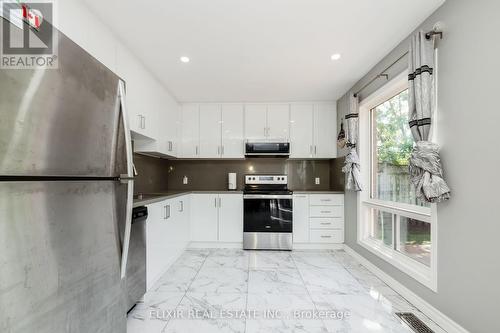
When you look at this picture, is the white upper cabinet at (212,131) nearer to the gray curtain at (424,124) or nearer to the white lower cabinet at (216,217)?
the white lower cabinet at (216,217)

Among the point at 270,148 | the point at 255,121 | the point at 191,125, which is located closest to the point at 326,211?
the point at 270,148

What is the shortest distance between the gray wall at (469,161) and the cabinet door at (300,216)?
6.23ft

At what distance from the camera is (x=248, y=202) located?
11.7ft

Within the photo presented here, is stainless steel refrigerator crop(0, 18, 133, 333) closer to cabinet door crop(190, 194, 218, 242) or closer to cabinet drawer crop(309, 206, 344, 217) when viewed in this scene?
cabinet door crop(190, 194, 218, 242)

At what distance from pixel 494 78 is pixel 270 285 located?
2.39 metres

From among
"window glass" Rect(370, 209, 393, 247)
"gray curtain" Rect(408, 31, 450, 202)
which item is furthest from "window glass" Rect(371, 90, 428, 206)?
"gray curtain" Rect(408, 31, 450, 202)

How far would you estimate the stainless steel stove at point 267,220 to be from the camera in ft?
11.6

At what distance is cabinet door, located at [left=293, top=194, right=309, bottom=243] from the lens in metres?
3.58

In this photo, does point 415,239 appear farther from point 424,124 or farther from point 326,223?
point 326,223

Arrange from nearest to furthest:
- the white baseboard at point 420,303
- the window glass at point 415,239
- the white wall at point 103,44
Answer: the white wall at point 103,44 < the white baseboard at point 420,303 < the window glass at point 415,239

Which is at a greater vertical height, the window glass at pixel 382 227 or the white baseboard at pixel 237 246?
the window glass at pixel 382 227

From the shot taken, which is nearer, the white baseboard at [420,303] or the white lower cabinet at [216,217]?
the white baseboard at [420,303]

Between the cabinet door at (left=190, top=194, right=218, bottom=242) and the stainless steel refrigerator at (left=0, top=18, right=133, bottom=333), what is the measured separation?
96.5 inches

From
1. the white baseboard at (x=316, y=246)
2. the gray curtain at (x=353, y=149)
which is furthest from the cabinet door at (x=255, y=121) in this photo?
the white baseboard at (x=316, y=246)
